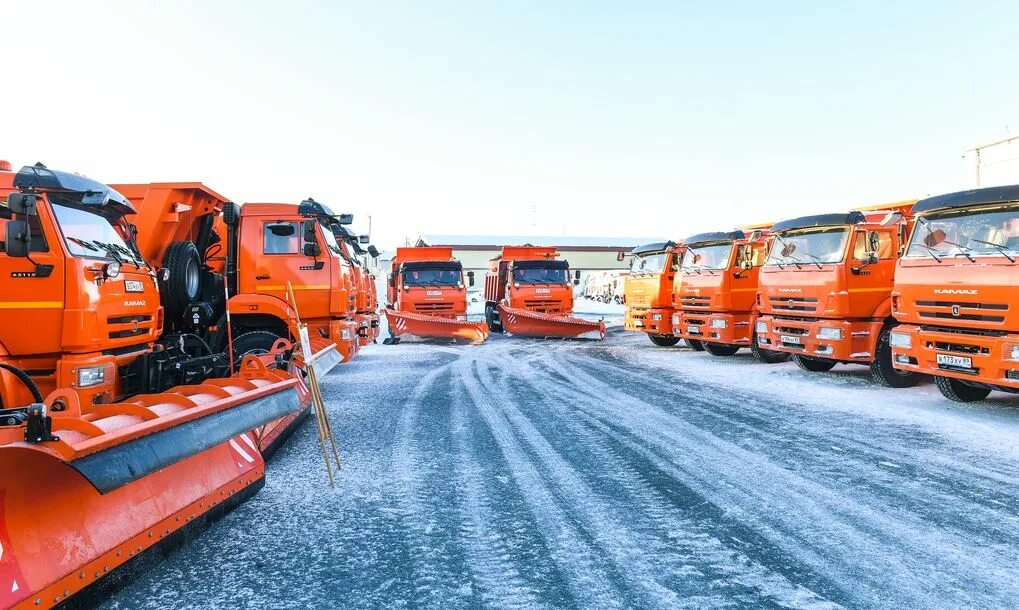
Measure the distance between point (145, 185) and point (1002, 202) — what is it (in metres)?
10.8

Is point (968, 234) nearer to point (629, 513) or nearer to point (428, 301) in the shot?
point (629, 513)

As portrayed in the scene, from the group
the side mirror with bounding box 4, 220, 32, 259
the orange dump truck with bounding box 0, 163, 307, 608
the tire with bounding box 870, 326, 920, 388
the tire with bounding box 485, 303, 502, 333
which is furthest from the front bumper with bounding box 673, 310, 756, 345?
the side mirror with bounding box 4, 220, 32, 259

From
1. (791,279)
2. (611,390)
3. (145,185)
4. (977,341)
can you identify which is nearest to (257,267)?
(145,185)

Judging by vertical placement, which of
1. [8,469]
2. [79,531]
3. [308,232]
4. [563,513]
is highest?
[308,232]

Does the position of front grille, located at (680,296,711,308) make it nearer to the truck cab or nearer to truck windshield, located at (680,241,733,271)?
truck windshield, located at (680,241,733,271)

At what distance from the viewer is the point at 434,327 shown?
691 inches

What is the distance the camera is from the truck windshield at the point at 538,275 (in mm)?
19000

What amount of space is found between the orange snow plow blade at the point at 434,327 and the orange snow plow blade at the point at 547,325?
1467 mm

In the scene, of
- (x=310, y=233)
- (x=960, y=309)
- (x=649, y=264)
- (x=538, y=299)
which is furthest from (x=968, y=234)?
(x=538, y=299)

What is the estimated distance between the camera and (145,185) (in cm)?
792

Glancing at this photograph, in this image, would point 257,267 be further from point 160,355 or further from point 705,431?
point 705,431

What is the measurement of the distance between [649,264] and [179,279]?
38.4 ft

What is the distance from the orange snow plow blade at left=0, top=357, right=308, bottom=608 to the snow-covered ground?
0.25m

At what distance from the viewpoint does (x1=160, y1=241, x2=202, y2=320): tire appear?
25.8ft
